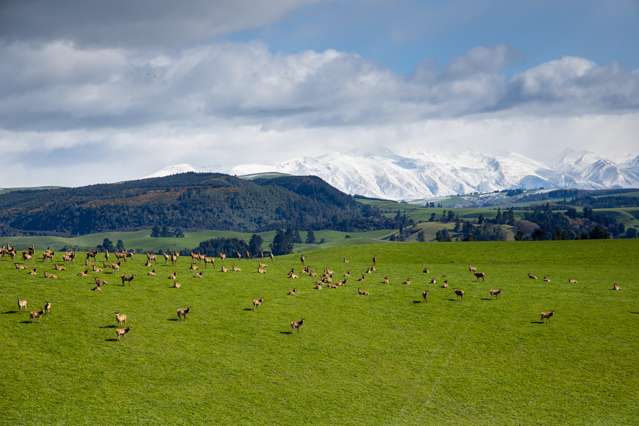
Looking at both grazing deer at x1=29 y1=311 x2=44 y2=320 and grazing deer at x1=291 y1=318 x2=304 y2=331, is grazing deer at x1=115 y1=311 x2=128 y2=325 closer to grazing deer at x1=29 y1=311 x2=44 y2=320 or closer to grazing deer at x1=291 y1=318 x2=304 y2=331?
grazing deer at x1=29 y1=311 x2=44 y2=320

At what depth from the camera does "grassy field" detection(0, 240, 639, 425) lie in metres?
45.3

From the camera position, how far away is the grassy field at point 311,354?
149 ft

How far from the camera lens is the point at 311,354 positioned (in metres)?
55.6

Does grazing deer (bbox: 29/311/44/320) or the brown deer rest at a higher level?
grazing deer (bbox: 29/311/44/320)

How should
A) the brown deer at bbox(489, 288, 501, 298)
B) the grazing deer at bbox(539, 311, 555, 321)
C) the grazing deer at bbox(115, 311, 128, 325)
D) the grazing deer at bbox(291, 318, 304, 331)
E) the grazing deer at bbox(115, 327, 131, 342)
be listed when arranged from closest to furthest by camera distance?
1. the grazing deer at bbox(115, 327, 131, 342)
2. the grazing deer at bbox(115, 311, 128, 325)
3. the grazing deer at bbox(291, 318, 304, 331)
4. the grazing deer at bbox(539, 311, 555, 321)
5. the brown deer at bbox(489, 288, 501, 298)

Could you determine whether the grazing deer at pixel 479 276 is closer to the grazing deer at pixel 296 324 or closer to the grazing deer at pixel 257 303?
the grazing deer at pixel 257 303

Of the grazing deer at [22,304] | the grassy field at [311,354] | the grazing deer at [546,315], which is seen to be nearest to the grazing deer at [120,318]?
the grassy field at [311,354]

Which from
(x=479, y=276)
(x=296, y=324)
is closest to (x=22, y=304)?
(x=296, y=324)

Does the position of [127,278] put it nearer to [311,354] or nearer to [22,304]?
[22,304]

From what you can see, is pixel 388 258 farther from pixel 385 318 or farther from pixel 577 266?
pixel 385 318

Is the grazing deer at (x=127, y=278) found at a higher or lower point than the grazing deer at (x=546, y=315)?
higher

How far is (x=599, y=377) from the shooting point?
5294 cm

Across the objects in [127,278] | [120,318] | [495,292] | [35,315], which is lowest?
[495,292]

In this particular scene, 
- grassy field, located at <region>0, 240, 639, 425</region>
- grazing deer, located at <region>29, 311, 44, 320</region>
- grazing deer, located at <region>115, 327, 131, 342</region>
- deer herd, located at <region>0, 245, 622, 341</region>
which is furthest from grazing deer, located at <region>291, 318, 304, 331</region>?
grazing deer, located at <region>29, 311, 44, 320</region>
